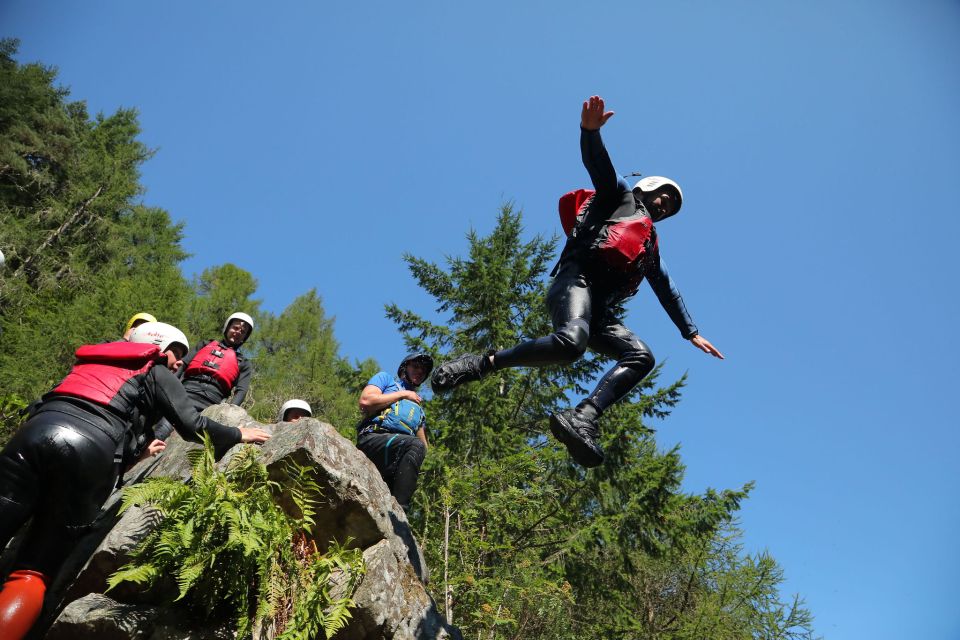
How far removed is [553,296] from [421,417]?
2353mm

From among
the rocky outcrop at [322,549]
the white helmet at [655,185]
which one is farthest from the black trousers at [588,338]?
the rocky outcrop at [322,549]

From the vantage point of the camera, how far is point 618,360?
159 inches

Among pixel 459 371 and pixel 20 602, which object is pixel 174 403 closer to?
pixel 20 602

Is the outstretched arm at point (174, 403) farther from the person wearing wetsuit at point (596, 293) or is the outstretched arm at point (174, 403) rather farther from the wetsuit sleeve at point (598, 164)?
the wetsuit sleeve at point (598, 164)

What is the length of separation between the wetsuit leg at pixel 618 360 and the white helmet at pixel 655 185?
932 mm

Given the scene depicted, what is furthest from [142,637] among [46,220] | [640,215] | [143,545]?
[46,220]

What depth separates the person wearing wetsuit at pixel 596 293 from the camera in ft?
11.6

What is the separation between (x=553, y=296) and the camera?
3914mm

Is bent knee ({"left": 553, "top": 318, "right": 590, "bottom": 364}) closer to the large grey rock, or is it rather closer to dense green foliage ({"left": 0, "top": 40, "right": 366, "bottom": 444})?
the large grey rock

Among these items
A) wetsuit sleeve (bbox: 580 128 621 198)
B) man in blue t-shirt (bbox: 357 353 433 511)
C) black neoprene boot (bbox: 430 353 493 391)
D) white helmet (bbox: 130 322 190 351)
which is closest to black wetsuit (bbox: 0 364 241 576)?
white helmet (bbox: 130 322 190 351)

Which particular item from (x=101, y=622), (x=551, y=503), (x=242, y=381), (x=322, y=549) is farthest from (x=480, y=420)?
(x=101, y=622)

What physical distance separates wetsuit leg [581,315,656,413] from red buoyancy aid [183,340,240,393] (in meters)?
4.08

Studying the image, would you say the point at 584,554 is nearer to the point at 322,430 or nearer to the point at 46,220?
the point at 322,430

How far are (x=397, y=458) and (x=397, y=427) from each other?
29 cm
